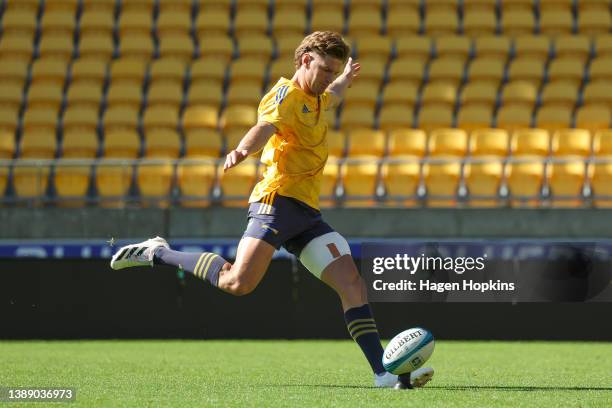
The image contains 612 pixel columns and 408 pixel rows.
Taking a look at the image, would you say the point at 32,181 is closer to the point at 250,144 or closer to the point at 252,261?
the point at 252,261

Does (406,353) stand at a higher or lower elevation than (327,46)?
lower

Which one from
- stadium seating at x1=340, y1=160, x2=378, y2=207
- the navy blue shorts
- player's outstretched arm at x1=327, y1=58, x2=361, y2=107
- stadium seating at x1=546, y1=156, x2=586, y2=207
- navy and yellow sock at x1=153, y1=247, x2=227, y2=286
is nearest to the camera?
the navy blue shorts

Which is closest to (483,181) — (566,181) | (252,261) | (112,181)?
(566,181)

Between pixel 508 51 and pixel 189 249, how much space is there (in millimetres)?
7507

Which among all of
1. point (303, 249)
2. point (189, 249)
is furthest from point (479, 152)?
point (303, 249)

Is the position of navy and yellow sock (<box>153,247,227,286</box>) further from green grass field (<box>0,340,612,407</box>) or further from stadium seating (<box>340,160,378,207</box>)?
stadium seating (<box>340,160,378,207</box>)

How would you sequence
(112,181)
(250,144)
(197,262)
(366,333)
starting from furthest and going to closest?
1. (112,181)
2. (197,262)
3. (366,333)
4. (250,144)

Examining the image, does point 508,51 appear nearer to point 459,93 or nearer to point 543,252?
point 459,93

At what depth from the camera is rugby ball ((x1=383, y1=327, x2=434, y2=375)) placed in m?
6.18

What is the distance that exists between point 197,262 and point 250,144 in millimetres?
1021

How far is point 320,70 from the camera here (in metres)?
6.29

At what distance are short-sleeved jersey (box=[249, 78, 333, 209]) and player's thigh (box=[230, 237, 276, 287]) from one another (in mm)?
299

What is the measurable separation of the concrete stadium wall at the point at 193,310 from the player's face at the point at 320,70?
6.35m

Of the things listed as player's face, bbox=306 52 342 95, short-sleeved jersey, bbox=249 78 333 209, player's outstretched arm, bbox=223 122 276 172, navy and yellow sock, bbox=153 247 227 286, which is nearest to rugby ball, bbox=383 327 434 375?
short-sleeved jersey, bbox=249 78 333 209
